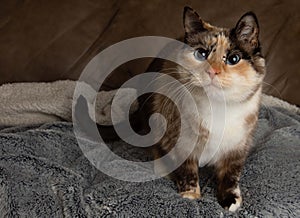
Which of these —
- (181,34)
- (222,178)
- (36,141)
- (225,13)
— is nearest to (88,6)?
(181,34)

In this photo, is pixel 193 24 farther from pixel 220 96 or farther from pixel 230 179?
pixel 230 179

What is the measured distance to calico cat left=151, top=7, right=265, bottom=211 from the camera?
111 cm

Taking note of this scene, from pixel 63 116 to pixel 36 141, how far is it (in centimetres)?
24

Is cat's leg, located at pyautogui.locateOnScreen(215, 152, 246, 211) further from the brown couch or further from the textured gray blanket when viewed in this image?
the brown couch

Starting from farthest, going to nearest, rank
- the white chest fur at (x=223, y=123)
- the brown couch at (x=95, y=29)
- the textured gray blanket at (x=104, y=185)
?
the brown couch at (x=95, y=29) < the white chest fur at (x=223, y=123) < the textured gray blanket at (x=104, y=185)

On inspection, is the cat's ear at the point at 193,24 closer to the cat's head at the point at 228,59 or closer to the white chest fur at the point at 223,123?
the cat's head at the point at 228,59

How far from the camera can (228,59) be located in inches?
43.9

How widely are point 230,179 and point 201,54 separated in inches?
12.2

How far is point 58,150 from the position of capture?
1.30 meters

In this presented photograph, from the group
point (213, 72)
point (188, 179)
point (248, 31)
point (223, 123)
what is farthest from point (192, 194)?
point (248, 31)

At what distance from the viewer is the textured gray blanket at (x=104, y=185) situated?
105cm

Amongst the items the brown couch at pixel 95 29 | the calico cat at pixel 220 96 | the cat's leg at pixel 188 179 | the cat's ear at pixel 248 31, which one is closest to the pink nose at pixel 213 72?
the calico cat at pixel 220 96

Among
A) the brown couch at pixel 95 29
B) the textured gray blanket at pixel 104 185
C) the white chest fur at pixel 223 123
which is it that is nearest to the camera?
the textured gray blanket at pixel 104 185

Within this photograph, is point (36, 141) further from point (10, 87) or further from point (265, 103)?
point (265, 103)
